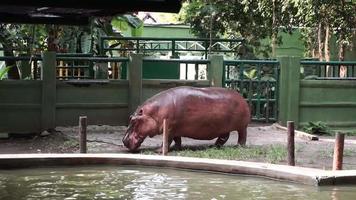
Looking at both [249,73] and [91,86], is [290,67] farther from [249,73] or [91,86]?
[91,86]

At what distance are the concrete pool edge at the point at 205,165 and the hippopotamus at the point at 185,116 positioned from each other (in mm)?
2562

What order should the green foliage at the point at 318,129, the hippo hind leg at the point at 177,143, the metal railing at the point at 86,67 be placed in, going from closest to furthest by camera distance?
the hippo hind leg at the point at 177,143 < the metal railing at the point at 86,67 < the green foliage at the point at 318,129

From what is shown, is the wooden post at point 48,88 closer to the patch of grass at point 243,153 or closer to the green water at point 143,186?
the patch of grass at point 243,153

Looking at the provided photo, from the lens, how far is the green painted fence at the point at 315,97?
14773 millimetres

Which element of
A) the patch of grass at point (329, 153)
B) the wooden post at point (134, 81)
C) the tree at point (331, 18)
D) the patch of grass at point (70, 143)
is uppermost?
the tree at point (331, 18)

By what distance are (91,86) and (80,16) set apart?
695 centimetres

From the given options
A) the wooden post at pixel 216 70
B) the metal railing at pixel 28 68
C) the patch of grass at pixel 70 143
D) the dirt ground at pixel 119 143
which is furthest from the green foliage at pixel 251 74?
the patch of grass at pixel 70 143

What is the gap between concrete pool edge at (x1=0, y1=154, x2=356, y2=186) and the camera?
7.21 metres

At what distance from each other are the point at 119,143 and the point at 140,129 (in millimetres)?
1165

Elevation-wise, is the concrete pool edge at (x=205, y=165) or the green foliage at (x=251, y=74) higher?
the green foliage at (x=251, y=74)

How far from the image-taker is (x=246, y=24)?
74.8 ft

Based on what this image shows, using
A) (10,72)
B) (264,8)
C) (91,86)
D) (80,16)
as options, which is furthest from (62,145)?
(264,8)

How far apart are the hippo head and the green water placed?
8.90 feet

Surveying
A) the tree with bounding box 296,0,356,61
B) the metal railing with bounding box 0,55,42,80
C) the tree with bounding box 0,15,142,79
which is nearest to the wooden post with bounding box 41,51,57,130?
the metal railing with bounding box 0,55,42,80
